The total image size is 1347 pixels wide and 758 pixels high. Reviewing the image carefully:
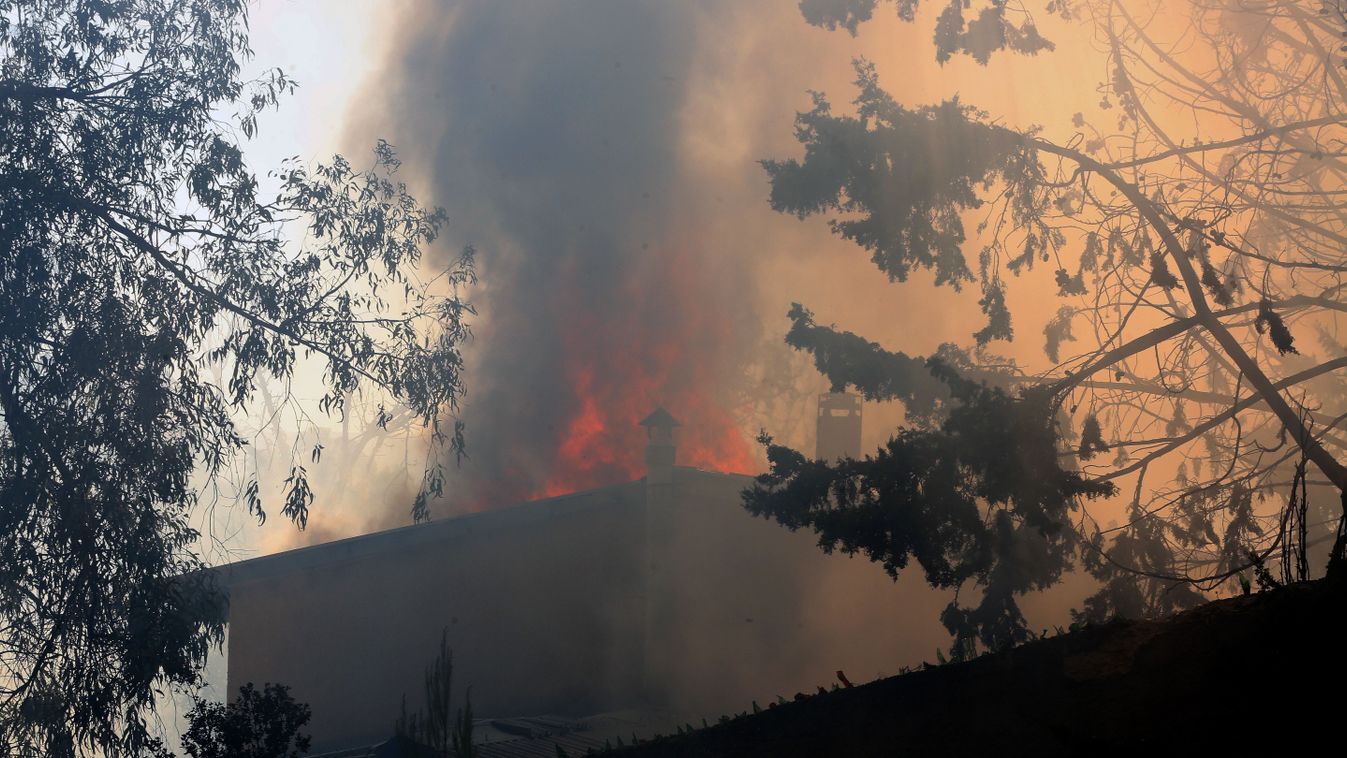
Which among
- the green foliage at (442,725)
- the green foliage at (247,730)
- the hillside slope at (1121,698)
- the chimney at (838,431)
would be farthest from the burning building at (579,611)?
the hillside slope at (1121,698)

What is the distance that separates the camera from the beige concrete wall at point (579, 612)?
17.8 m

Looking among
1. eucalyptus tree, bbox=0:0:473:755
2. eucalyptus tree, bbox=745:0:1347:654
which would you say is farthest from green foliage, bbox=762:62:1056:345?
eucalyptus tree, bbox=0:0:473:755

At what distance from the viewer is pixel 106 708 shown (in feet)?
32.0

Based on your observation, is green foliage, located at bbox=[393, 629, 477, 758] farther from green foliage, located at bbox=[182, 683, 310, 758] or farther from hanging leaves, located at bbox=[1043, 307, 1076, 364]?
hanging leaves, located at bbox=[1043, 307, 1076, 364]

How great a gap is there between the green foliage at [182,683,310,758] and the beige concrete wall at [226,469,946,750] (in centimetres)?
893

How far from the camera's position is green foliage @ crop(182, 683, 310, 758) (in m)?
8.67

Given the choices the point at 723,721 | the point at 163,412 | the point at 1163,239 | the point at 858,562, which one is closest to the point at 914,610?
the point at 858,562

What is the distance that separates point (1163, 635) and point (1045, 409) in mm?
4030

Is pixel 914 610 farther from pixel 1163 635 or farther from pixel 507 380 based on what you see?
pixel 507 380

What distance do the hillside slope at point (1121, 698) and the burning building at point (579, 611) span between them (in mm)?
10397

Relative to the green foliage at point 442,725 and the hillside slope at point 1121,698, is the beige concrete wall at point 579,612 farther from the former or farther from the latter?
the hillside slope at point 1121,698

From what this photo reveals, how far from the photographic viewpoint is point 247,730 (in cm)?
873

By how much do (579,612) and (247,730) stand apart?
10.3m

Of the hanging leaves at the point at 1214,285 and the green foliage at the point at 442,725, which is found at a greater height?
the hanging leaves at the point at 1214,285
